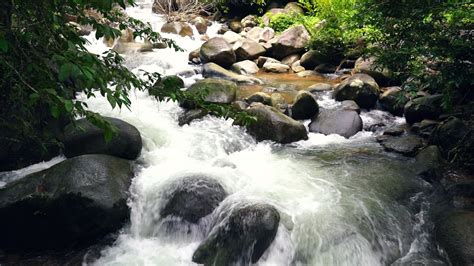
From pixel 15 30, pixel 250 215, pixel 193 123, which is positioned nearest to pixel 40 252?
pixel 250 215

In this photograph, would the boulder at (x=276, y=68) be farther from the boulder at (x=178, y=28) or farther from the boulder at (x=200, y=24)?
the boulder at (x=200, y=24)

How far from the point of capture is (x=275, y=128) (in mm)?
7215

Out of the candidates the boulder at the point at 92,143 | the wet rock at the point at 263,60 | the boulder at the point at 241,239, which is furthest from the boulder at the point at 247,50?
the boulder at the point at 241,239

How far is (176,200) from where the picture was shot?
4.91 m

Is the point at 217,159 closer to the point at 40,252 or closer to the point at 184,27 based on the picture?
the point at 40,252

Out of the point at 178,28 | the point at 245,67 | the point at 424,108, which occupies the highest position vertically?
the point at 424,108

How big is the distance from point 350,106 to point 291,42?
5.39 m

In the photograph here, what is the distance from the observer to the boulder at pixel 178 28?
16109mm

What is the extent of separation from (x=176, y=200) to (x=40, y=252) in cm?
167

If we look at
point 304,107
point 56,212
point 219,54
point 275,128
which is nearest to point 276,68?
point 219,54

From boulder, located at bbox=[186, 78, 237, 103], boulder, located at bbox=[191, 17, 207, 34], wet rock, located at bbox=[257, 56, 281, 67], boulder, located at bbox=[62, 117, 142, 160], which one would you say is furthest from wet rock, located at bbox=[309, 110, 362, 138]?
boulder, located at bbox=[191, 17, 207, 34]

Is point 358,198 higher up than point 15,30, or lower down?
lower down

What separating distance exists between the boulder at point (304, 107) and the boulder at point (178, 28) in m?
9.26

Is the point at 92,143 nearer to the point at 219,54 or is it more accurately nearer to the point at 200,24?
the point at 219,54
